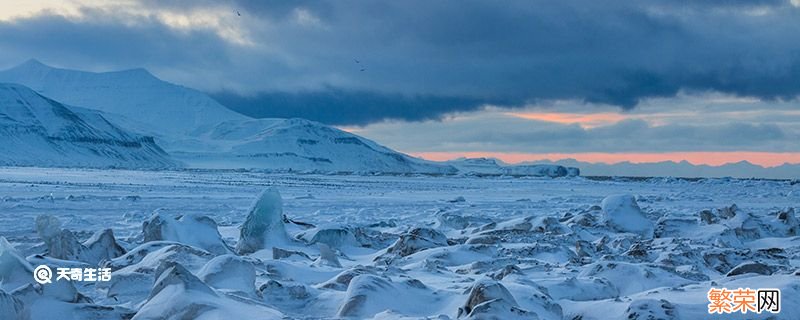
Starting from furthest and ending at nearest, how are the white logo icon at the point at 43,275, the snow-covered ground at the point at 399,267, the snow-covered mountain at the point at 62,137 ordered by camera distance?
the snow-covered mountain at the point at 62,137, the white logo icon at the point at 43,275, the snow-covered ground at the point at 399,267

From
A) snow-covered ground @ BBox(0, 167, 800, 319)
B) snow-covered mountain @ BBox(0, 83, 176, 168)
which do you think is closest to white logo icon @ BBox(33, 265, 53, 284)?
snow-covered ground @ BBox(0, 167, 800, 319)

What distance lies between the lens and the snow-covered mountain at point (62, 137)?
157m

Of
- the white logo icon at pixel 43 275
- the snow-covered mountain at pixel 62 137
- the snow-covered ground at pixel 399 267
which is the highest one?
the snow-covered mountain at pixel 62 137

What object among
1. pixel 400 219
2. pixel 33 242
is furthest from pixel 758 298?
pixel 400 219

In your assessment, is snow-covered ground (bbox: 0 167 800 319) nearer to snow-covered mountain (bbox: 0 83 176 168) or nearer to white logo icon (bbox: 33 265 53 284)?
white logo icon (bbox: 33 265 53 284)

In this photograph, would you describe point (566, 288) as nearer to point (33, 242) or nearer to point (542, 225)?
point (542, 225)

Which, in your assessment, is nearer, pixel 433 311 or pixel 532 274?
pixel 433 311

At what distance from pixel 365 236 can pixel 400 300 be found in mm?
6708

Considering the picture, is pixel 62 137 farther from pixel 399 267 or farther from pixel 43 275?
pixel 43 275

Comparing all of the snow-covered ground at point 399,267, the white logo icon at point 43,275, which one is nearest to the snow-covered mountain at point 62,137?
the snow-covered ground at point 399,267

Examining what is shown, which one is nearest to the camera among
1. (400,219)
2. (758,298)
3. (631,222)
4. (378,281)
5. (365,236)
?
(758,298)

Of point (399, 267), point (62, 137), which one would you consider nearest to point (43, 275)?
point (399, 267)

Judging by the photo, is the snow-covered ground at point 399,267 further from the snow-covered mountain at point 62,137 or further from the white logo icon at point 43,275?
the snow-covered mountain at point 62,137

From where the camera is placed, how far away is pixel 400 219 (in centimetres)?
1847
